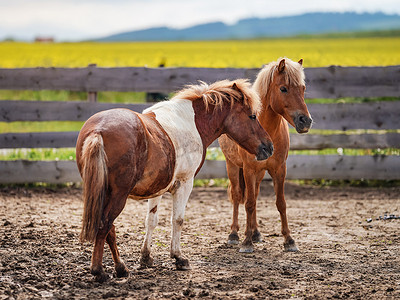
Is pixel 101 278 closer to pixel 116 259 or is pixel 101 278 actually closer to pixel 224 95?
pixel 116 259

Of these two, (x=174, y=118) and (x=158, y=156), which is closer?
(x=158, y=156)

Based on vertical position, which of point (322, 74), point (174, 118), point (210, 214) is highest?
point (322, 74)

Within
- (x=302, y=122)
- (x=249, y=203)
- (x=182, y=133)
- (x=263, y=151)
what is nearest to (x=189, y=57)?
(x=249, y=203)

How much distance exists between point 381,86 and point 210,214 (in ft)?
13.7

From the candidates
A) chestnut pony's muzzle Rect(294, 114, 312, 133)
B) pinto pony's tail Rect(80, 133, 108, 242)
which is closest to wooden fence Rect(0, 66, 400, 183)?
chestnut pony's muzzle Rect(294, 114, 312, 133)

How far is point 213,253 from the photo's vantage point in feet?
17.9

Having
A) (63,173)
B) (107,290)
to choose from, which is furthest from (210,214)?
(107,290)

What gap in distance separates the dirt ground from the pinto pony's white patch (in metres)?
0.98

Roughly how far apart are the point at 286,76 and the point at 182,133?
4.94 feet

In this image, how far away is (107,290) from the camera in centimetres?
403

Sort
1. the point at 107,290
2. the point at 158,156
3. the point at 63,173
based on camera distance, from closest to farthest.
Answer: the point at 107,290 → the point at 158,156 → the point at 63,173

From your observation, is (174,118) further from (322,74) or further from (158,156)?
(322,74)

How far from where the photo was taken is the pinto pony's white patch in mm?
4578

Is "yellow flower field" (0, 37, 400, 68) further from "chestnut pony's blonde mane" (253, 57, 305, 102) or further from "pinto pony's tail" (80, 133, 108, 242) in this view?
"pinto pony's tail" (80, 133, 108, 242)
